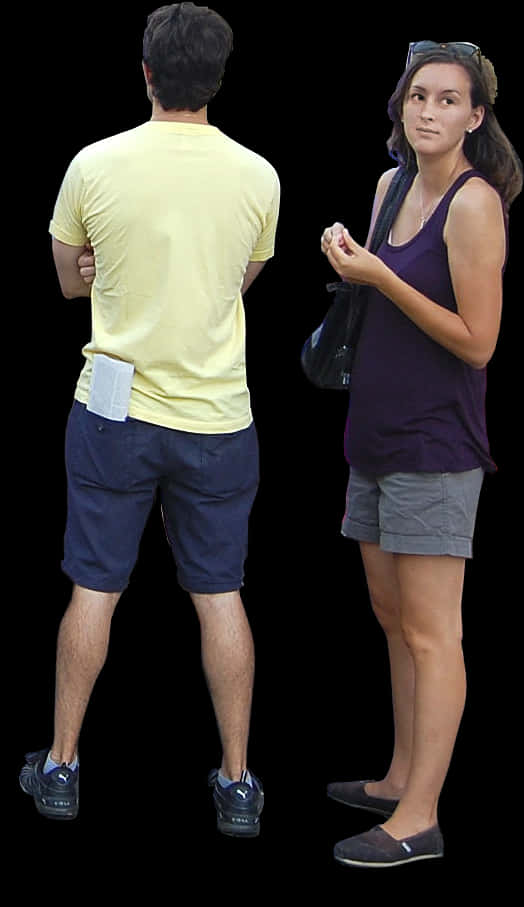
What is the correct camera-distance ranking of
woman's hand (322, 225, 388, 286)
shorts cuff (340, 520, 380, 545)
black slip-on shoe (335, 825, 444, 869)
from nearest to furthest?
woman's hand (322, 225, 388, 286)
black slip-on shoe (335, 825, 444, 869)
shorts cuff (340, 520, 380, 545)

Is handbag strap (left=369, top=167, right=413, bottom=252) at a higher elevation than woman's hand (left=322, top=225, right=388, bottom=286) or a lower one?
higher

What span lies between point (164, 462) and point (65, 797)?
1.09 m

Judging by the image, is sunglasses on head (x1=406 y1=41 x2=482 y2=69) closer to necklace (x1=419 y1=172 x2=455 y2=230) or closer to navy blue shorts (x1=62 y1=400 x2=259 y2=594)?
necklace (x1=419 y1=172 x2=455 y2=230)

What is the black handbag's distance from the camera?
6148mm

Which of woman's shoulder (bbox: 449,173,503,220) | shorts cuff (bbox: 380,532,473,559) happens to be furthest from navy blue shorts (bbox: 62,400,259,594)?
woman's shoulder (bbox: 449,173,503,220)

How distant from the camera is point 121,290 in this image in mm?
5977

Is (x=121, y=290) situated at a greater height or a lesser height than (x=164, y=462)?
greater

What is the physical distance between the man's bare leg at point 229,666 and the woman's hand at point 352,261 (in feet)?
3.54

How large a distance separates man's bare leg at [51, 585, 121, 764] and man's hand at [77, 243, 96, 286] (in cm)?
94

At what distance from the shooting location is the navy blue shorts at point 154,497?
6070 mm

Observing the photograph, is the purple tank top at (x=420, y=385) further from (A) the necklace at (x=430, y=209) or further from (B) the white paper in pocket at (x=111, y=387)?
(B) the white paper in pocket at (x=111, y=387)

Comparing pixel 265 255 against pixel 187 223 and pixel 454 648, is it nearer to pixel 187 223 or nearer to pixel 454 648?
pixel 187 223

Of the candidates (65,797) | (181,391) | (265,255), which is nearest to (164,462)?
(181,391)

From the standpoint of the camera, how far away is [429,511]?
236 inches
